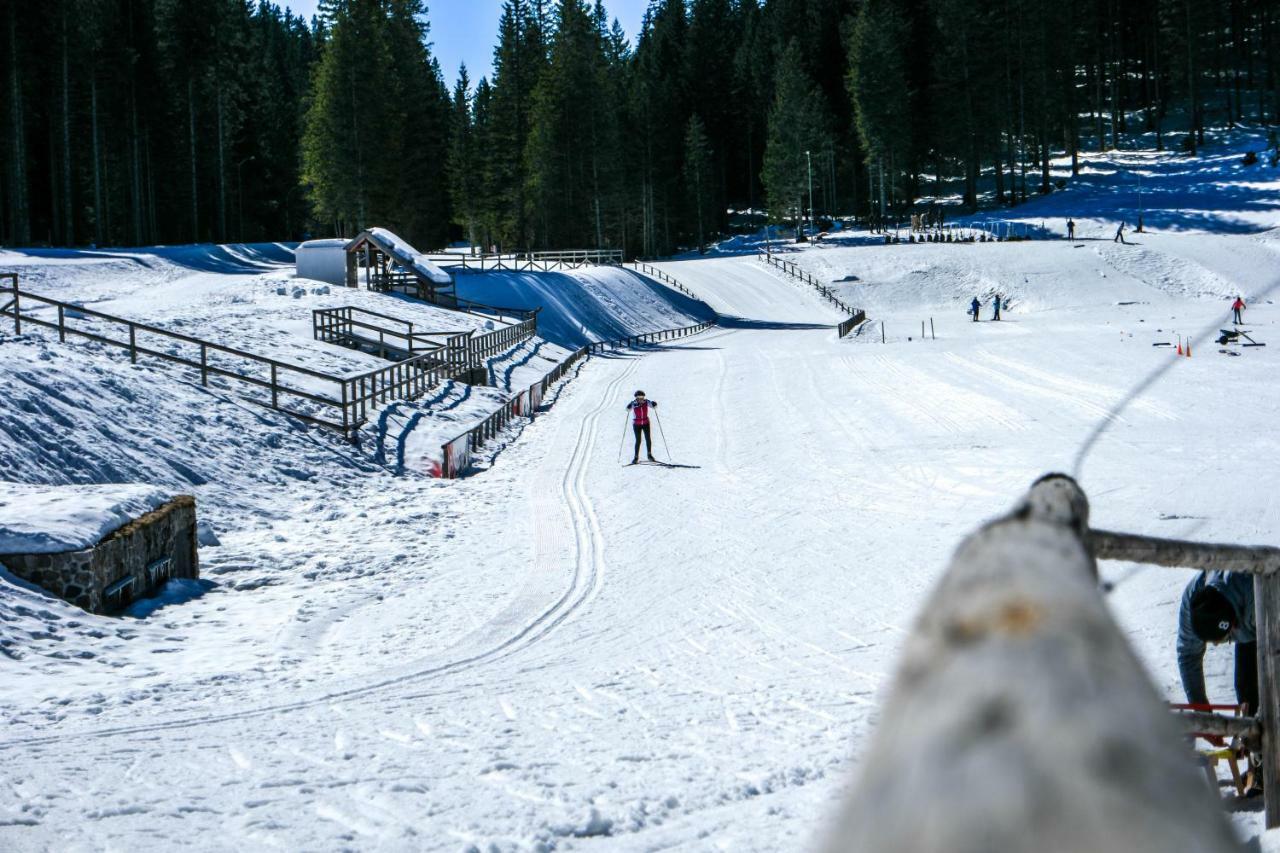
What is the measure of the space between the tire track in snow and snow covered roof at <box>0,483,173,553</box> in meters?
4.71

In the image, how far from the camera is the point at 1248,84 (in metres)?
111

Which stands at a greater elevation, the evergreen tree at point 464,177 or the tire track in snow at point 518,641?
the evergreen tree at point 464,177

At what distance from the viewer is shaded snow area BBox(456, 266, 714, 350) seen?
58.8 metres

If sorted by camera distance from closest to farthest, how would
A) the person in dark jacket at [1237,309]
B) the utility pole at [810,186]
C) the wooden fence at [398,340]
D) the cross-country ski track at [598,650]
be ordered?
the cross-country ski track at [598,650] < the wooden fence at [398,340] < the person in dark jacket at [1237,309] < the utility pole at [810,186]

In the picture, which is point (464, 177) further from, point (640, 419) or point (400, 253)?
point (640, 419)

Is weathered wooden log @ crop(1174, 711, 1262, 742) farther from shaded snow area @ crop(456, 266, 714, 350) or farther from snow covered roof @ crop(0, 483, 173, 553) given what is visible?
shaded snow area @ crop(456, 266, 714, 350)

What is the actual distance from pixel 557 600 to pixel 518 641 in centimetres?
189

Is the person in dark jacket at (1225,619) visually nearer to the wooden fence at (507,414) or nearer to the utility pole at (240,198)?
the wooden fence at (507,414)

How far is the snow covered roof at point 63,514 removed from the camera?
1366cm

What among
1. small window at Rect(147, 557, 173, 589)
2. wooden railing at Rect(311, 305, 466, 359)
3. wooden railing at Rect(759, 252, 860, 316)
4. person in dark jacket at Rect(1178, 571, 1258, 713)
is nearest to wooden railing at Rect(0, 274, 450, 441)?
wooden railing at Rect(311, 305, 466, 359)

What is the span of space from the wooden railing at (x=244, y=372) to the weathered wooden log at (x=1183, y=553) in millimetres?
23074

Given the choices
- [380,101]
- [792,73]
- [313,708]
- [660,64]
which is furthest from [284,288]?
[660,64]

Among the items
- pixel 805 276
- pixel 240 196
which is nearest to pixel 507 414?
pixel 805 276

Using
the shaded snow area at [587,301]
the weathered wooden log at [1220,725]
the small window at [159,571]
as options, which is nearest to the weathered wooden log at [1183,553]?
the weathered wooden log at [1220,725]
